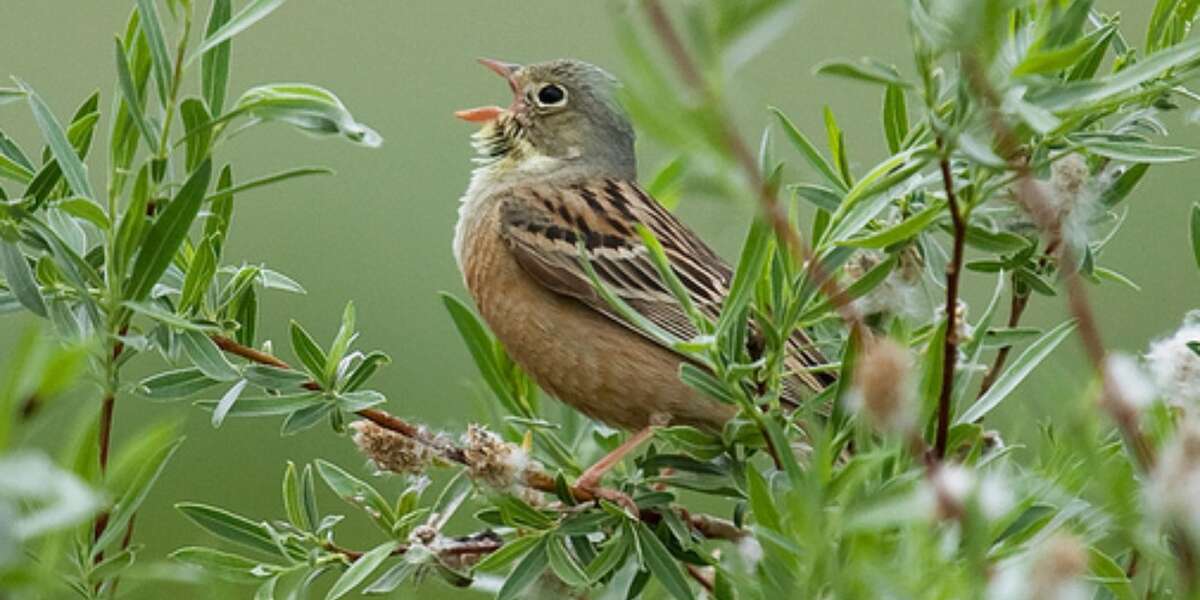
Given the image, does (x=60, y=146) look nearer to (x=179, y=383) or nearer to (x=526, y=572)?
(x=179, y=383)

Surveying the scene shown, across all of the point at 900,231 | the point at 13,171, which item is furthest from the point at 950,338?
the point at 13,171

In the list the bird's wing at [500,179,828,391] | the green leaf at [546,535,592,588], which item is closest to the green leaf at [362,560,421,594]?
the green leaf at [546,535,592,588]

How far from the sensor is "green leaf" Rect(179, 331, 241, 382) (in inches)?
52.4

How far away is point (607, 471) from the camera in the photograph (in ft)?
5.90

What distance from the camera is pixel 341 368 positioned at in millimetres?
1525

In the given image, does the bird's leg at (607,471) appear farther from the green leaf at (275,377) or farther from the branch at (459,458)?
the green leaf at (275,377)

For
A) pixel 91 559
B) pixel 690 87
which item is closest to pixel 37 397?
pixel 690 87

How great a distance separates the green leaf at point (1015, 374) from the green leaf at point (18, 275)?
612 mm

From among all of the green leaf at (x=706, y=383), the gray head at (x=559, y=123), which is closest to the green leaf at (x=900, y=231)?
the green leaf at (x=706, y=383)

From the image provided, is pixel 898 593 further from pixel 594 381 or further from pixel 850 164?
pixel 594 381

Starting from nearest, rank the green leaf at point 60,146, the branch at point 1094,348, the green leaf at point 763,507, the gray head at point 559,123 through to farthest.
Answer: the branch at point 1094,348 → the green leaf at point 763,507 → the green leaf at point 60,146 → the gray head at point 559,123

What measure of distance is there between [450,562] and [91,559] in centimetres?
43

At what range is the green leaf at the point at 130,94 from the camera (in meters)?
1.17

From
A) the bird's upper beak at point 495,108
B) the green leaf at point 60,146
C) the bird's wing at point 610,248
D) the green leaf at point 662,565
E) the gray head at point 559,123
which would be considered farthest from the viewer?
the gray head at point 559,123
